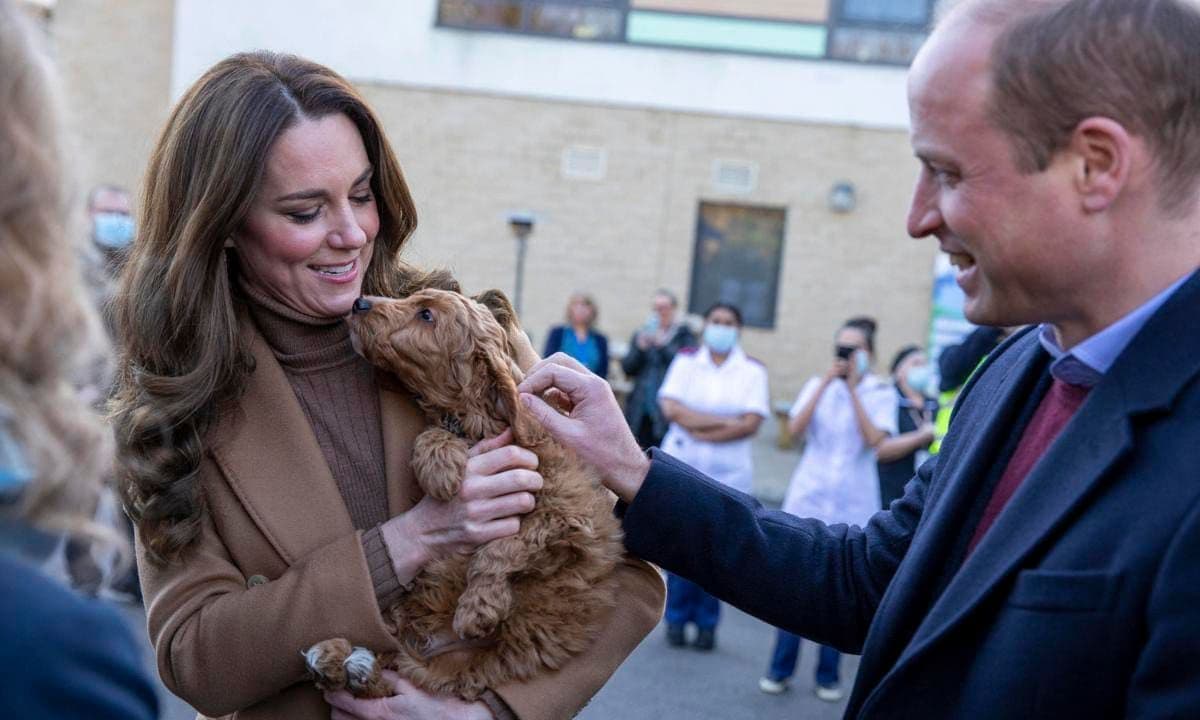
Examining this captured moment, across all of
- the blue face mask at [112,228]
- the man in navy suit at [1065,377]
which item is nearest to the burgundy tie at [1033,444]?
the man in navy suit at [1065,377]

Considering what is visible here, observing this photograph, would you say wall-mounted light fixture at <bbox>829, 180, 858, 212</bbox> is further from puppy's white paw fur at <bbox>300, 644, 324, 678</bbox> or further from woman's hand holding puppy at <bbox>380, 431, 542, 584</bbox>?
puppy's white paw fur at <bbox>300, 644, 324, 678</bbox>

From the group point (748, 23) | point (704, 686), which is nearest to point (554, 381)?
point (704, 686)

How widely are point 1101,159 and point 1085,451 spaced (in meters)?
0.44

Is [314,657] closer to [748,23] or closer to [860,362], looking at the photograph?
[860,362]

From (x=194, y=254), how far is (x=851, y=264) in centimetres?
1582

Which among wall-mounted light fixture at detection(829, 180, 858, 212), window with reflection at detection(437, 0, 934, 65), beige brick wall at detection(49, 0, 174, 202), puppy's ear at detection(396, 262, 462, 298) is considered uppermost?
window with reflection at detection(437, 0, 934, 65)

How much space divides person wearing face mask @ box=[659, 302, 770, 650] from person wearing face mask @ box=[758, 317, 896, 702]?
19.2 inches

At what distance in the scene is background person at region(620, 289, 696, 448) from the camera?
10.5 m

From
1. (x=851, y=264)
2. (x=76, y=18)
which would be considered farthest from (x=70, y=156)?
(x=76, y=18)

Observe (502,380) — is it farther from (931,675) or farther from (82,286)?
(82,286)

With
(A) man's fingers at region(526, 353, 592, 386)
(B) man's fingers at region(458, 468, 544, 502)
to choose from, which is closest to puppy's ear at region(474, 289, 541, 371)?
(A) man's fingers at region(526, 353, 592, 386)

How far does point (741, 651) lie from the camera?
865cm

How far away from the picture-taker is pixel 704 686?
7.62 m

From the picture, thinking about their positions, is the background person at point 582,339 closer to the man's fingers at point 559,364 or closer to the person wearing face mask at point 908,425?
the person wearing face mask at point 908,425
